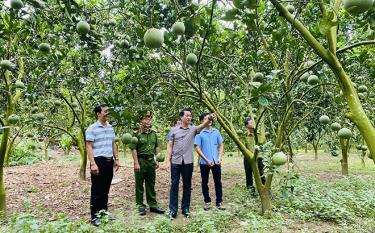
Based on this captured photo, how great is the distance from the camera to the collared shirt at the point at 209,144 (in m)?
4.96

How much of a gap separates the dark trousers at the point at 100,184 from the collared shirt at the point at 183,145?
0.80 m

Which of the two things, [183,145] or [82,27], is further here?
[183,145]

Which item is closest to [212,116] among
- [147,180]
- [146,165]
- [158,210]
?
[146,165]

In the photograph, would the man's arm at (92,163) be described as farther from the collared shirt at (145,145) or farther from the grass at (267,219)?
the collared shirt at (145,145)

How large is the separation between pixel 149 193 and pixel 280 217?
5.80 feet

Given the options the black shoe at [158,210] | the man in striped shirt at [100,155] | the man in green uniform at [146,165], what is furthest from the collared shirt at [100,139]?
the black shoe at [158,210]

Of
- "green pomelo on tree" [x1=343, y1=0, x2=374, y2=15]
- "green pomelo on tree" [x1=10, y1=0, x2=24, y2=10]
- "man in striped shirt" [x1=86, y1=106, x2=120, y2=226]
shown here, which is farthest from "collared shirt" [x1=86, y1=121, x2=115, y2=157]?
"green pomelo on tree" [x1=343, y1=0, x2=374, y2=15]

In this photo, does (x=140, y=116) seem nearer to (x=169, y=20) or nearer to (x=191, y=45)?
(x=169, y=20)

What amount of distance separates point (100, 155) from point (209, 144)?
5.09 ft

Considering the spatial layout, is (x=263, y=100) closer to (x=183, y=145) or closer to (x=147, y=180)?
(x=183, y=145)

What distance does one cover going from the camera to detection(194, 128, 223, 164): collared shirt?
4965 millimetres

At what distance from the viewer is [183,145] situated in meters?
4.50

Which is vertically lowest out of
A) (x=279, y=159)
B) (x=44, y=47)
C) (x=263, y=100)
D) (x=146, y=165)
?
(x=146, y=165)

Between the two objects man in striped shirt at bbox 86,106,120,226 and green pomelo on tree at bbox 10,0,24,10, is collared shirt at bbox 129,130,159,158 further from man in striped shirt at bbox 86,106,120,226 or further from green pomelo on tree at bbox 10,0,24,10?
green pomelo on tree at bbox 10,0,24,10
